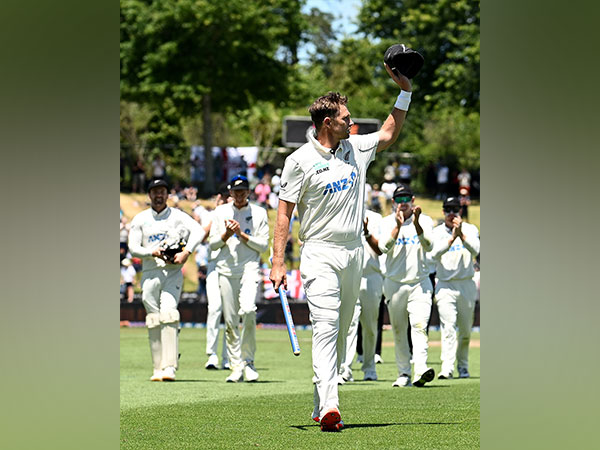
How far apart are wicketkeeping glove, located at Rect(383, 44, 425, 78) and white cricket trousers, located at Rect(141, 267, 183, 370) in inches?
236

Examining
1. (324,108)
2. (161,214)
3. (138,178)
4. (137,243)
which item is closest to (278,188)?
(138,178)

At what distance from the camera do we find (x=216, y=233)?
1440 centimetres

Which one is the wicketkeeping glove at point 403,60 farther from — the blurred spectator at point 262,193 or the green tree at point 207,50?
the green tree at point 207,50

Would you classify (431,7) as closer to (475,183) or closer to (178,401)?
(475,183)

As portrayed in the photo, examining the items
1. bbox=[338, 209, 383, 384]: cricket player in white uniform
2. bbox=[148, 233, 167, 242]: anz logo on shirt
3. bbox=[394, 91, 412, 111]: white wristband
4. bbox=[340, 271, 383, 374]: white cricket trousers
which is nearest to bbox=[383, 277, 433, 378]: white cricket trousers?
bbox=[338, 209, 383, 384]: cricket player in white uniform

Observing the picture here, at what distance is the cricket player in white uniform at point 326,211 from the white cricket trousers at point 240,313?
5205 mm

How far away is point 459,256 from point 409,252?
1.69 metres

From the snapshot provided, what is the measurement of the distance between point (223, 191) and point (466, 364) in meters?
4.43

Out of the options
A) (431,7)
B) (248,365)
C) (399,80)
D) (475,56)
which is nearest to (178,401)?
(248,365)
